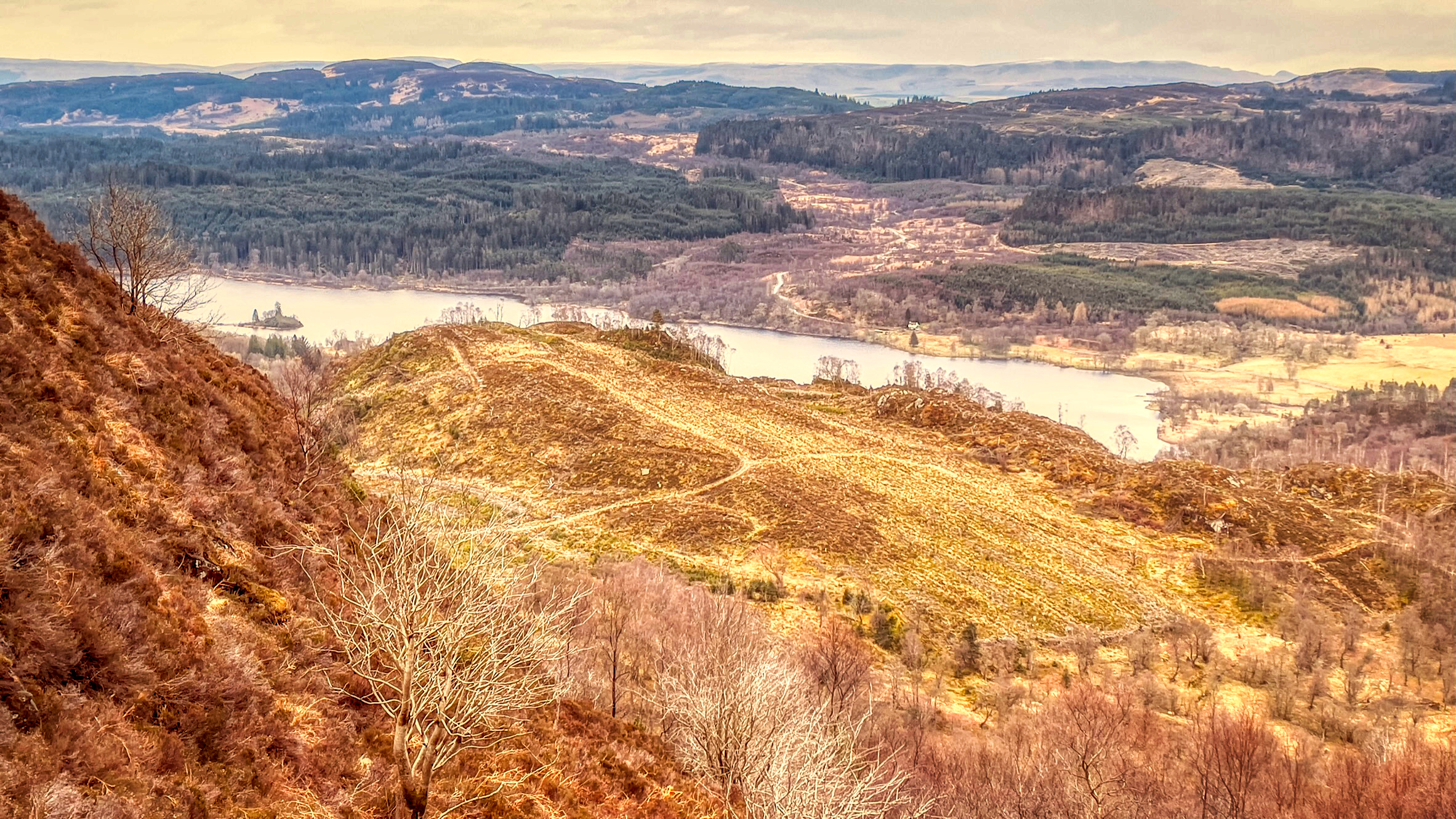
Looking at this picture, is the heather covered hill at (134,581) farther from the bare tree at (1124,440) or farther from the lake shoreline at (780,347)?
the lake shoreline at (780,347)

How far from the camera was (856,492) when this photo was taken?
134 feet

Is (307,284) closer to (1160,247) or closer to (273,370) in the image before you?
(273,370)

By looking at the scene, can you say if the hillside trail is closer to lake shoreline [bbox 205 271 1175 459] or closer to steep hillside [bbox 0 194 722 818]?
steep hillside [bbox 0 194 722 818]

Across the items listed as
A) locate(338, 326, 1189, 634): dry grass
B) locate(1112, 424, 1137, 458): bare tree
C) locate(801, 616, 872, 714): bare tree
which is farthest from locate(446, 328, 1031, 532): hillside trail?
locate(1112, 424, 1137, 458): bare tree

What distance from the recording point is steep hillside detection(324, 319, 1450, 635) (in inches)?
1391

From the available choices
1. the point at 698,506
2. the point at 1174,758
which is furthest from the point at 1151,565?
the point at 698,506

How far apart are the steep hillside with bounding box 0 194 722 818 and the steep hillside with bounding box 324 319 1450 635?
38.7ft

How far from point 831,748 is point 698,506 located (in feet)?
67.8

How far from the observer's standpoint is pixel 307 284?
166625mm

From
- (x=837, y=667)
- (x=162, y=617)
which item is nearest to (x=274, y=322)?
(x=837, y=667)

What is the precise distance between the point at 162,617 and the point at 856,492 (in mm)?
30303

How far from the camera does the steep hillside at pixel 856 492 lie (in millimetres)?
35344

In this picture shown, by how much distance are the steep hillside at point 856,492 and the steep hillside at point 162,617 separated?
11794mm

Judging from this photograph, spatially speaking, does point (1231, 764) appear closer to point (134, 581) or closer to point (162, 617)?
point (162, 617)
